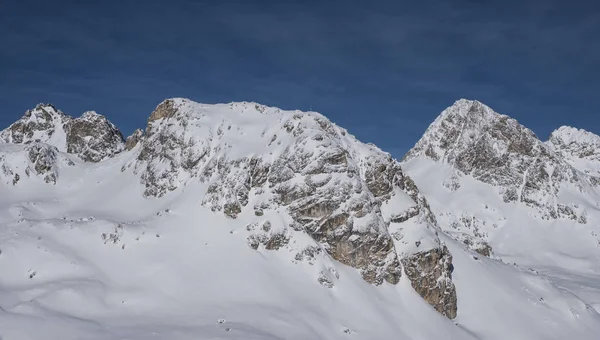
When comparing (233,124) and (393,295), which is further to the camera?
(233,124)

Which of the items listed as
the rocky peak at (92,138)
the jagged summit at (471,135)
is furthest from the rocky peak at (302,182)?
the jagged summit at (471,135)

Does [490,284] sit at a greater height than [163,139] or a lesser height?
lesser

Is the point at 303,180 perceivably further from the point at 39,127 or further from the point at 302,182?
the point at 39,127

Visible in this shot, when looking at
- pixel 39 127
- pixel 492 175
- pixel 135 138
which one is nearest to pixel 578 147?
pixel 492 175

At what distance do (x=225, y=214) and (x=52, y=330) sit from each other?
22.0m

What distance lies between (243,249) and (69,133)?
53.6 metres

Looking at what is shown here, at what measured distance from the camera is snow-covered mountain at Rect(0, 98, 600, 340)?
1521 inches

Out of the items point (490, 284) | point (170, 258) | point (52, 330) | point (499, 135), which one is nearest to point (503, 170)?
point (499, 135)

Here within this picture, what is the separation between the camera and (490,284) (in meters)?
54.3

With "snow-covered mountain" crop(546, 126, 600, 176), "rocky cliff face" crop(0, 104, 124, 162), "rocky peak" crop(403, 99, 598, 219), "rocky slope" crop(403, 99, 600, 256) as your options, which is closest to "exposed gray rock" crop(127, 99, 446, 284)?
"rocky cliff face" crop(0, 104, 124, 162)

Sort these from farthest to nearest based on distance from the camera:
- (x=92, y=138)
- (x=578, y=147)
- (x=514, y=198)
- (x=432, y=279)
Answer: (x=578, y=147), (x=514, y=198), (x=92, y=138), (x=432, y=279)

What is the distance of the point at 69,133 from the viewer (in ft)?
282

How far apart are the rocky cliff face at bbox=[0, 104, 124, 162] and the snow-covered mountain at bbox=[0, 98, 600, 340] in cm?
813

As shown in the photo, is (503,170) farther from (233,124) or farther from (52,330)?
(52,330)
